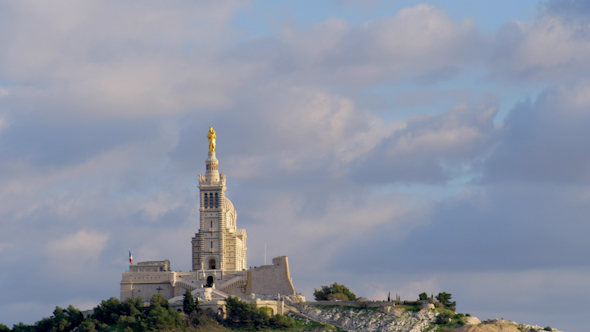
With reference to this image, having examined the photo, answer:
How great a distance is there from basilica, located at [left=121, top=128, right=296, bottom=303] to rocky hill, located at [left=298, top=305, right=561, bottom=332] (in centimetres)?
1124

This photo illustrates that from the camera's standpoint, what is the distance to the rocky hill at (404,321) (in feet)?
545

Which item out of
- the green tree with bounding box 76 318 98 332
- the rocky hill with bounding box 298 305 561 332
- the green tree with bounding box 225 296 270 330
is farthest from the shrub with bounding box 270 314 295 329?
the green tree with bounding box 76 318 98 332

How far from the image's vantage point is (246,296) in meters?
179

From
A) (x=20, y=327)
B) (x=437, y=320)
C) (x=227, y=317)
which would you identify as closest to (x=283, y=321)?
(x=227, y=317)

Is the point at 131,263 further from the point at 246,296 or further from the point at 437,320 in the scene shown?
the point at 437,320

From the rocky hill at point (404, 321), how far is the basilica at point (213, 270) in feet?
36.9

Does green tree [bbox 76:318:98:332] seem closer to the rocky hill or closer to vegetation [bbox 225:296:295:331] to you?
vegetation [bbox 225:296:295:331]

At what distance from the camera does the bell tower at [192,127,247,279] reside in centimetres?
18525

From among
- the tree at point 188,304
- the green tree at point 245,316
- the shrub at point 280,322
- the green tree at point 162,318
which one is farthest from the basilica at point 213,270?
the shrub at point 280,322

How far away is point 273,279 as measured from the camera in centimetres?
18025

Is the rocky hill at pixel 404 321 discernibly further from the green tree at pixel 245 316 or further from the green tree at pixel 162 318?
the green tree at pixel 162 318

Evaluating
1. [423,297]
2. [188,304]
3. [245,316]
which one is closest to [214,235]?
[188,304]

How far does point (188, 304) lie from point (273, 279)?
1673 cm

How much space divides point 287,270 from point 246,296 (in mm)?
7484
